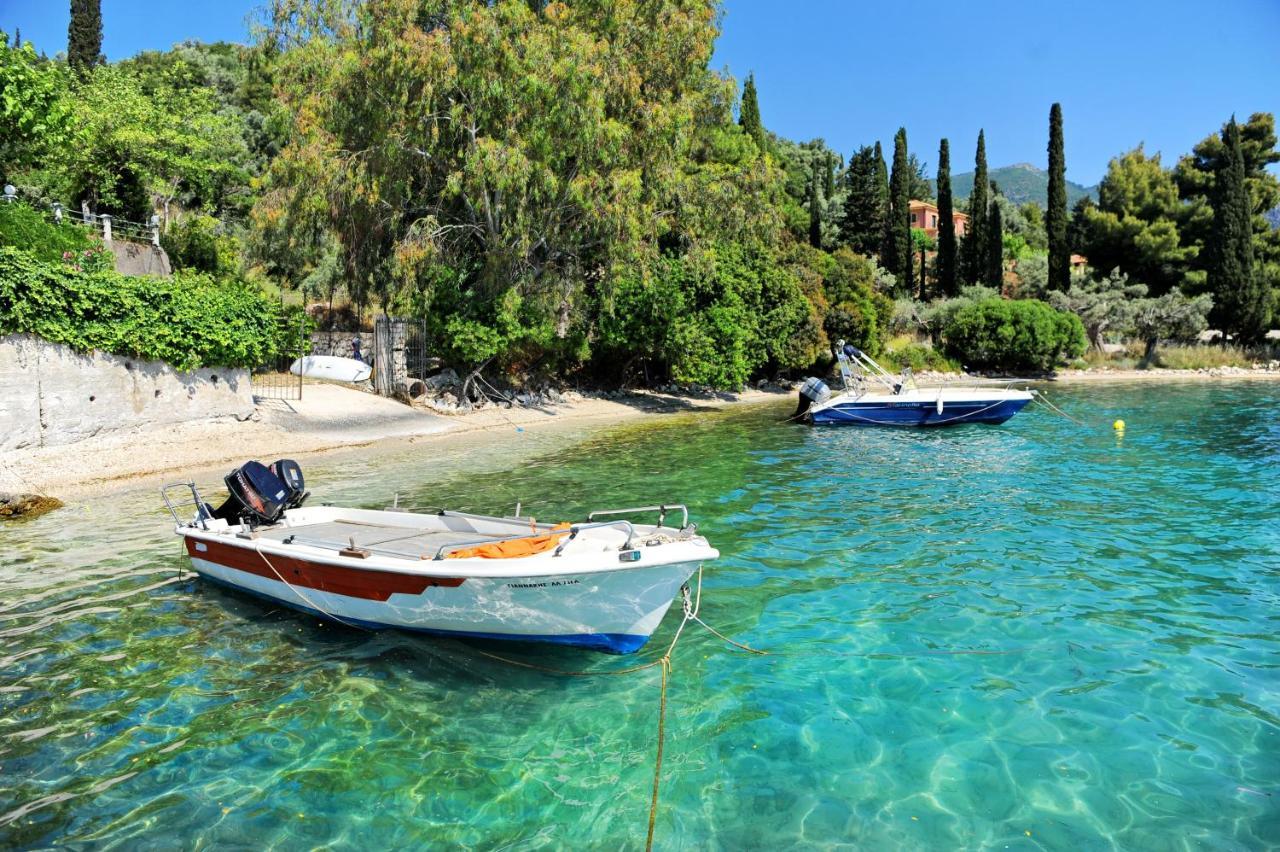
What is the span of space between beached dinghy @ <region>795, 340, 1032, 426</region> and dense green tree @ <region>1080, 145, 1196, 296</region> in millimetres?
36229

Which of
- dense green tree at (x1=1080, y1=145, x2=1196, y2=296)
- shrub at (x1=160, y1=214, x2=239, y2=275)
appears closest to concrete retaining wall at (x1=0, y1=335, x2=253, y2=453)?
shrub at (x1=160, y1=214, x2=239, y2=275)

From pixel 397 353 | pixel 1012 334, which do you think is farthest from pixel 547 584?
pixel 1012 334

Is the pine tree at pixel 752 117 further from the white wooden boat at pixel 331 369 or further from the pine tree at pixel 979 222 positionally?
the white wooden boat at pixel 331 369

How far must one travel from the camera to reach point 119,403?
18.2 metres

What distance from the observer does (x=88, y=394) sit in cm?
1758

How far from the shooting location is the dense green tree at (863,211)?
57969 mm

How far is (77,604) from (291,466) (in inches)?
113

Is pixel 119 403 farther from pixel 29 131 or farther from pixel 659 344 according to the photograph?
pixel 659 344

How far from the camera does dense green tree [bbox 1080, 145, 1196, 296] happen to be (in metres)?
52.5

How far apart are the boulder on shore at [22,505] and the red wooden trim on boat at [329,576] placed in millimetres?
7118

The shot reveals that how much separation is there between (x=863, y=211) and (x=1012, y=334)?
17.7m

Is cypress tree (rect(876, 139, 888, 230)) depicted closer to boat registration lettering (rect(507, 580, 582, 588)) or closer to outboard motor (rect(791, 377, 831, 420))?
outboard motor (rect(791, 377, 831, 420))

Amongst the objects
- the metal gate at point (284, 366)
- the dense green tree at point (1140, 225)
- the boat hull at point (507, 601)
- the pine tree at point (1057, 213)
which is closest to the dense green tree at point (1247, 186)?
the dense green tree at point (1140, 225)

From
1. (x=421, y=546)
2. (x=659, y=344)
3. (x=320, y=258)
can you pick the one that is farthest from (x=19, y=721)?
(x=320, y=258)
